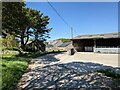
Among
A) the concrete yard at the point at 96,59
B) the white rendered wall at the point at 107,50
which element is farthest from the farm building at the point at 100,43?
the concrete yard at the point at 96,59

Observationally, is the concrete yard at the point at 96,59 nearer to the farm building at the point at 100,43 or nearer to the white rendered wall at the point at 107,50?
the white rendered wall at the point at 107,50

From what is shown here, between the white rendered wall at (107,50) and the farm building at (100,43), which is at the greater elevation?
the farm building at (100,43)

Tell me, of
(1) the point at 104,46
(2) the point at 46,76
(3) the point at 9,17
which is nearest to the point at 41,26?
(1) the point at 104,46

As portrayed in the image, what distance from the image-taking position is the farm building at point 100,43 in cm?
3147

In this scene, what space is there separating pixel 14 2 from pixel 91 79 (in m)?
12.9

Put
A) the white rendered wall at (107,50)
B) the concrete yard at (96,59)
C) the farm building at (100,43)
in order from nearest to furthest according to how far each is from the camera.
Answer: the concrete yard at (96,59) → the white rendered wall at (107,50) → the farm building at (100,43)

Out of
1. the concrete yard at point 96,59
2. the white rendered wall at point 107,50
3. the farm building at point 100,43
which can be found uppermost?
the farm building at point 100,43

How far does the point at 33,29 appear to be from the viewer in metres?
42.8

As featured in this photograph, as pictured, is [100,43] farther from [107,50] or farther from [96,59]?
[96,59]

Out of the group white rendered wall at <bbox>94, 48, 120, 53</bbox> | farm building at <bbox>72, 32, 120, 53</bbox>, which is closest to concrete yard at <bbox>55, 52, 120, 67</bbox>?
white rendered wall at <bbox>94, 48, 120, 53</bbox>

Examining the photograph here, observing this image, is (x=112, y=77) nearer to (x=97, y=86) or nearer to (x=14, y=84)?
(x=97, y=86)

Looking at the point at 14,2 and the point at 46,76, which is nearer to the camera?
the point at 46,76

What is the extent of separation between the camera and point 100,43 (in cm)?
3512

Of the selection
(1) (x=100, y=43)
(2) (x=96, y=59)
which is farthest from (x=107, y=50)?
(2) (x=96, y=59)
